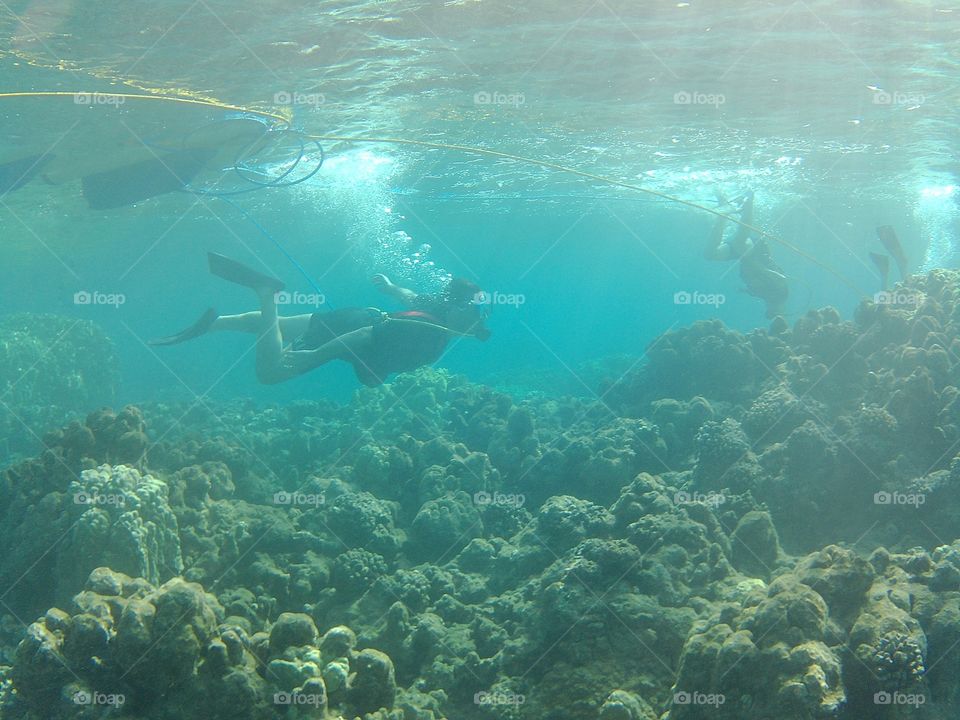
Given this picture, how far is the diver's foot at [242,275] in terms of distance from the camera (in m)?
→ 10.5

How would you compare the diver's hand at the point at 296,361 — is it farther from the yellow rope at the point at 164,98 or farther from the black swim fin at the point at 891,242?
the black swim fin at the point at 891,242

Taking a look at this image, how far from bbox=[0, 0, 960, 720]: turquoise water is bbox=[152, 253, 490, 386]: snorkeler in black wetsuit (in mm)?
860

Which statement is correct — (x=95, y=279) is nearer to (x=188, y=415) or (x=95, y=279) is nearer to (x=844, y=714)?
(x=188, y=415)

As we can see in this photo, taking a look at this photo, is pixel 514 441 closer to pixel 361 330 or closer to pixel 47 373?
pixel 361 330

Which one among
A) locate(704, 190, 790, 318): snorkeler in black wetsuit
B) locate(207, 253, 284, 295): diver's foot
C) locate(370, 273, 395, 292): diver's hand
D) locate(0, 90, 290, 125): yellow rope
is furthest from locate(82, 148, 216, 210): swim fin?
locate(704, 190, 790, 318): snorkeler in black wetsuit

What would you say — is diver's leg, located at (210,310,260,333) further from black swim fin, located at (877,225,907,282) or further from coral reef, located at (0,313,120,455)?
black swim fin, located at (877,225,907,282)

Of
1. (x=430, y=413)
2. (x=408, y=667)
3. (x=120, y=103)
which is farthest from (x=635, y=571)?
(x=120, y=103)

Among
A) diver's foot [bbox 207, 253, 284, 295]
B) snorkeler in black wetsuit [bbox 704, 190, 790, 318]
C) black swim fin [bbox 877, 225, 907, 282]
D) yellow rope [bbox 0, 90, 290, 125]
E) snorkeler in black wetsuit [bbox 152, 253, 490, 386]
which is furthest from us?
snorkeler in black wetsuit [bbox 704, 190, 790, 318]

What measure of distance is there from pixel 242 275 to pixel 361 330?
2366mm

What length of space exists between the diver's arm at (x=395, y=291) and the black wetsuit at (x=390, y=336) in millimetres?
520

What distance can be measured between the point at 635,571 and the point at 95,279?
242 ft

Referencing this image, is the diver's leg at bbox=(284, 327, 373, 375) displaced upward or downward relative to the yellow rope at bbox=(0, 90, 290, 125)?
downward

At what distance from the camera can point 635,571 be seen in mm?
5547

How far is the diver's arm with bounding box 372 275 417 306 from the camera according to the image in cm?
1084
